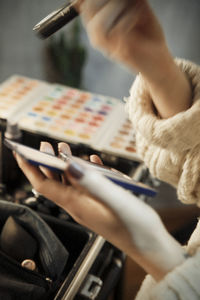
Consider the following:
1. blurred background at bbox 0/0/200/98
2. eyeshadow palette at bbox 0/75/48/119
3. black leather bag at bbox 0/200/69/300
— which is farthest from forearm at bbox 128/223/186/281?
blurred background at bbox 0/0/200/98

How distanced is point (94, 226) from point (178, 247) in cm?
12

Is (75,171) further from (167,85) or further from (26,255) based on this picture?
(26,255)

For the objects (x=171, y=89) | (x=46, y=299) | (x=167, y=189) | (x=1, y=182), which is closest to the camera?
(x=171, y=89)

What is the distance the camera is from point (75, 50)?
2.44 metres

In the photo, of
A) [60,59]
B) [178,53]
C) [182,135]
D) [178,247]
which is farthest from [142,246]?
[178,53]

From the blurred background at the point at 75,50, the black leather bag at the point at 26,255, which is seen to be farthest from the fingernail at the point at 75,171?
the blurred background at the point at 75,50

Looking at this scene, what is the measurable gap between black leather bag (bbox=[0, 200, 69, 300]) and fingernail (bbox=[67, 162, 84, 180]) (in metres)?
0.34

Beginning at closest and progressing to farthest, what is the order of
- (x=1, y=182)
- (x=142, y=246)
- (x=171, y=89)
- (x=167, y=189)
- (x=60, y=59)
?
(x=142, y=246) < (x=171, y=89) < (x=1, y=182) < (x=167, y=189) < (x=60, y=59)

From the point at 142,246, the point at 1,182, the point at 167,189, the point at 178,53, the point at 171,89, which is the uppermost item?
the point at 171,89

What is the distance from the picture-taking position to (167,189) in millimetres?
1871

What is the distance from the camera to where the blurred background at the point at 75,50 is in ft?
7.20

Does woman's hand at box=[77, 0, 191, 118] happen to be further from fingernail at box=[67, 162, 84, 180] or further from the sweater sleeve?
the sweater sleeve

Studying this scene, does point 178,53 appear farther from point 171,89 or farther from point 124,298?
point 171,89

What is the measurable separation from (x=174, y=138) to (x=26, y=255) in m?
0.39
